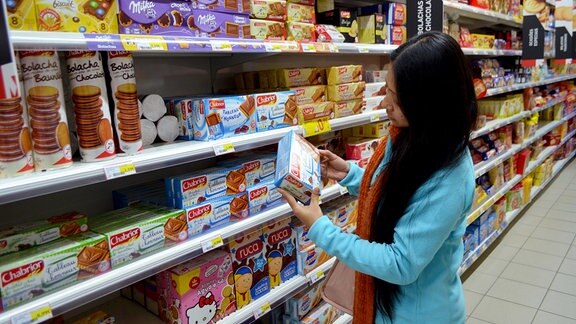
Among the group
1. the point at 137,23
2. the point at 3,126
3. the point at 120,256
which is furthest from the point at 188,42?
the point at 120,256

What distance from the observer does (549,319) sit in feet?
9.17

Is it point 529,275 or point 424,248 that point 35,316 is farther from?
point 529,275

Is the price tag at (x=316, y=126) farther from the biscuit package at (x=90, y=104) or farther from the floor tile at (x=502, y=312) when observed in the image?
the floor tile at (x=502, y=312)

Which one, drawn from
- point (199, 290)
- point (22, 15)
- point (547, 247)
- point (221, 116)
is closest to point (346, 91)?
point (221, 116)

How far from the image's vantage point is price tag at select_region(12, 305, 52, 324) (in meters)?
1.08

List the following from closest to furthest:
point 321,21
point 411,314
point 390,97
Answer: point 390,97
point 411,314
point 321,21

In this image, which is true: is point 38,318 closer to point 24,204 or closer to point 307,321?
point 24,204

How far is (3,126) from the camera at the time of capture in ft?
3.53

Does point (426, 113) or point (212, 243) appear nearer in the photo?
point (426, 113)

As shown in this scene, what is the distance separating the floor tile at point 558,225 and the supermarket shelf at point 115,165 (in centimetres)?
372

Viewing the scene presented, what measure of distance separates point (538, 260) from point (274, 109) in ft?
10.0

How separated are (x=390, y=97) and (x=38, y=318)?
1.13 metres

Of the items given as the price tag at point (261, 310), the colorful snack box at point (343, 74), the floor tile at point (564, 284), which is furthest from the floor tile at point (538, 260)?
the price tag at point (261, 310)

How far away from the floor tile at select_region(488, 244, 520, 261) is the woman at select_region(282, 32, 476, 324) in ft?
8.79
